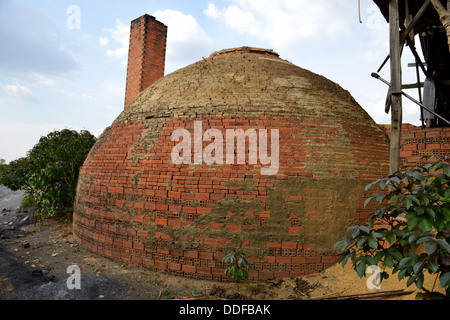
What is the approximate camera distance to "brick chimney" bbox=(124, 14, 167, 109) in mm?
9328

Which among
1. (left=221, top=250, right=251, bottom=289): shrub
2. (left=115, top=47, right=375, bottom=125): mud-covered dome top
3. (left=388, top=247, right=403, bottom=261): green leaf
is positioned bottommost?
(left=221, top=250, right=251, bottom=289): shrub

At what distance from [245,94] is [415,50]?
3.99 m

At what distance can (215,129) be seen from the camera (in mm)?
4789

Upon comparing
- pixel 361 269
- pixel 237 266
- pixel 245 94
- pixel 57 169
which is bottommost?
pixel 237 266

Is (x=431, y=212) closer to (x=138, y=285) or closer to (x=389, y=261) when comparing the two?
(x=389, y=261)

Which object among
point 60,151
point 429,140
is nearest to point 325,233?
point 429,140

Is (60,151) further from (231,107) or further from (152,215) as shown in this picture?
(231,107)

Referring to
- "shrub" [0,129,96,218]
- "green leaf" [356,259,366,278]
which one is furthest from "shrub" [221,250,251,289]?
"shrub" [0,129,96,218]

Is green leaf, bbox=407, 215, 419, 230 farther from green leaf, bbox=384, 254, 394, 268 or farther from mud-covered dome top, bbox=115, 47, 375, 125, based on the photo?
mud-covered dome top, bbox=115, 47, 375, 125

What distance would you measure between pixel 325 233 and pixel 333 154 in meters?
1.39

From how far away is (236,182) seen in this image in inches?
174

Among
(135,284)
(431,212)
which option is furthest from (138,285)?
(431,212)

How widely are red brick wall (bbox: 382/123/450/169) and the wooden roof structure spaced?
0.28m

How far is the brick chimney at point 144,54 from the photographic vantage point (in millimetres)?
9328
